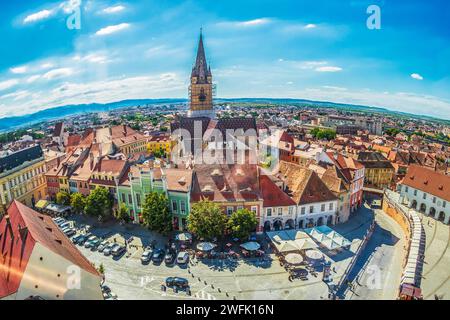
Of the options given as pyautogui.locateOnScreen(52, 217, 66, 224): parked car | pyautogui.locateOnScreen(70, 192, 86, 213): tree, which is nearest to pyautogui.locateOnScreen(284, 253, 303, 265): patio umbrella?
pyautogui.locateOnScreen(70, 192, 86, 213): tree

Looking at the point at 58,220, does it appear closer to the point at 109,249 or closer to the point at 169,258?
the point at 109,249

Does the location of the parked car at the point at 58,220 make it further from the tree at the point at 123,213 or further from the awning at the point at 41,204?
the tree at the point at 123,213

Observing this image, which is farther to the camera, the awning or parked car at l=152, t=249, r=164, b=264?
the awning

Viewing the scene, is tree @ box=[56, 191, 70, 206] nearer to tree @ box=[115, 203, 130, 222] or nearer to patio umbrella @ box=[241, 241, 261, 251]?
tree @ box=[115, 203, 130, 222]
